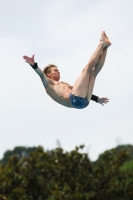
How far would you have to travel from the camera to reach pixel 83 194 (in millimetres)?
36188

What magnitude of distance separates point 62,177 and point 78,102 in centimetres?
2239

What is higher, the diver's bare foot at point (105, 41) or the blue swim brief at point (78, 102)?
the diver's bare foot at point (105, 41)

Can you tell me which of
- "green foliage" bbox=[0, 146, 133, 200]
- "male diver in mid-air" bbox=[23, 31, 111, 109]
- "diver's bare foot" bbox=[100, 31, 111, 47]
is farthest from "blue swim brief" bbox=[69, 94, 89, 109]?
"green foliage" bbox=[0, 146, 133, 200]

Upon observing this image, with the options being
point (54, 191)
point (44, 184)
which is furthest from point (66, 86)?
point (44, 184)

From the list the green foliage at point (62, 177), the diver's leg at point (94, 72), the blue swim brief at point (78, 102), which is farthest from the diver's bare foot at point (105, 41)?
the green foliage at point (62, 177)

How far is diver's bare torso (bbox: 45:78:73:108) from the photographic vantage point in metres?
15.5

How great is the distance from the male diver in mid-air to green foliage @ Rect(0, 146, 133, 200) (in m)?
20.4

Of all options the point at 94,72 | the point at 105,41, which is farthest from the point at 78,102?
the point at 105,41

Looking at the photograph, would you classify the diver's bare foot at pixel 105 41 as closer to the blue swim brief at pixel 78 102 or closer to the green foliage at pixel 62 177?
the blue swim brief at pixel 78 102

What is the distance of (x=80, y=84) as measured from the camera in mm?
15344

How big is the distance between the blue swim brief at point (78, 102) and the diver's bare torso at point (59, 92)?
0.51 ft

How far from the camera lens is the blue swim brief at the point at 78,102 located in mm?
15211

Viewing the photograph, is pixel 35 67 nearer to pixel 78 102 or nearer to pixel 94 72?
pixel 78 102

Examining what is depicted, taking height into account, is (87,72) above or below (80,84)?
above
